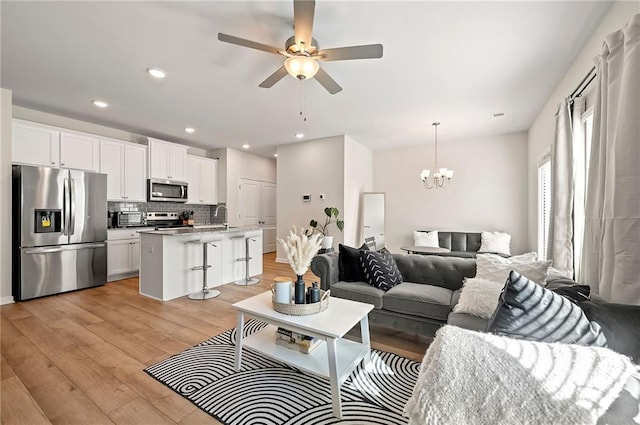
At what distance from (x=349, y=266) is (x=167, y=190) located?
4578 millimetres

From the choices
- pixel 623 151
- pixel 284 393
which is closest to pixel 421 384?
pixel 284 393

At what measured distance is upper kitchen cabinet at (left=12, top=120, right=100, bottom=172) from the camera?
3.83 m

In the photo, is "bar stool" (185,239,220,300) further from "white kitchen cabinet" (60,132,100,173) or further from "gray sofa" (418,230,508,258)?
"gray sofa" (418,230,508,258)

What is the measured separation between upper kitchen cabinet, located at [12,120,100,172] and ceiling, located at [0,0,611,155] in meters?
0.40

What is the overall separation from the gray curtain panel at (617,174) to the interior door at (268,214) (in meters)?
7.01

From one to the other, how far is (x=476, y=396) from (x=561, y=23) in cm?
293

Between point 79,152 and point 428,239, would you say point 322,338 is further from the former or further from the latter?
point 79,152

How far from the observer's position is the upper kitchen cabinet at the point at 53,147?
12.6 ft

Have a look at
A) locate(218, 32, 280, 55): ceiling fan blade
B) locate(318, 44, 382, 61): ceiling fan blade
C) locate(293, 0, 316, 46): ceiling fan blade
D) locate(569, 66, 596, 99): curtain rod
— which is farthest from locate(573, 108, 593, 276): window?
locate(218, 32, 280, 55): ceiling fan blade

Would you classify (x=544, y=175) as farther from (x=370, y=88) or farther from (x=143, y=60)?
(x=143, y=60)

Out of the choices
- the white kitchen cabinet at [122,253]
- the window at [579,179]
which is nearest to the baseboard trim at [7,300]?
the white kitchen cabinet at [122,253]

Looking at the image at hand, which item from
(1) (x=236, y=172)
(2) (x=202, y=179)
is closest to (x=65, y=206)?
(2) (x=202, y=179)

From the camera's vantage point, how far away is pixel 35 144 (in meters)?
3.95

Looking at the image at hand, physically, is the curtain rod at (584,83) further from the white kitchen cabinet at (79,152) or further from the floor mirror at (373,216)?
the white kitchen cabinet at (79,152)
